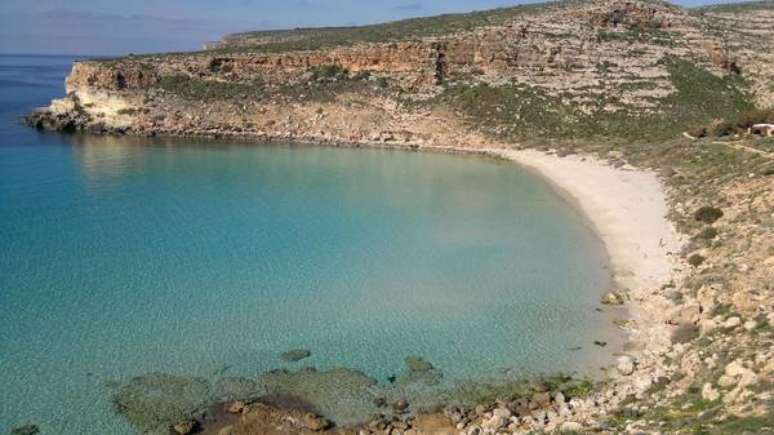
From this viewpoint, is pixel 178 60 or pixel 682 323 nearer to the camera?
pixel 682 323

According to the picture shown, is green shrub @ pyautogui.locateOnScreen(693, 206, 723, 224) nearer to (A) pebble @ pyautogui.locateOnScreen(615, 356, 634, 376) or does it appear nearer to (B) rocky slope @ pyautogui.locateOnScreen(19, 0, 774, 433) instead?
(B) rocky slope @ pyautogui.locateOnScreen(19, 0, 774, 433)

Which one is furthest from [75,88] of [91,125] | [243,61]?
[243,61]

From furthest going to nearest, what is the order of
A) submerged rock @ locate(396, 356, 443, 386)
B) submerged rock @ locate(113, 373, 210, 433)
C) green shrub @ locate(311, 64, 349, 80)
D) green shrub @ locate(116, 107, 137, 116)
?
green shrub @ locate(311, 64, 349, 80)
green shrub @ locate(116, 107, 137, 116)
submerged rock @ locate(396, 356, 443, 386)
submerged rock @ locate(113, 373, 210, 433)

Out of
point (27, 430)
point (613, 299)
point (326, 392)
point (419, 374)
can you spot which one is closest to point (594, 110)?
point (613, 299)

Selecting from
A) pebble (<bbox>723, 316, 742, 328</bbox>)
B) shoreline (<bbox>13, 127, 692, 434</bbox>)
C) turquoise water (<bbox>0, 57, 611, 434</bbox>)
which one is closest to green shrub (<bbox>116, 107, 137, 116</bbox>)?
turquoise water (<bbox>0, 57, 611, 434</bbox>)

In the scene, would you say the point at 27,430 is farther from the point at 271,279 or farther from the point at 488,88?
the point at 488,88

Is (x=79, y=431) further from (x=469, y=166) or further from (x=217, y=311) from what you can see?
(x=469, y=166)

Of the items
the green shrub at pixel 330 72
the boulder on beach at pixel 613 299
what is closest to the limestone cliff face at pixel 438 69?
the green shrub at pixel 330 72
